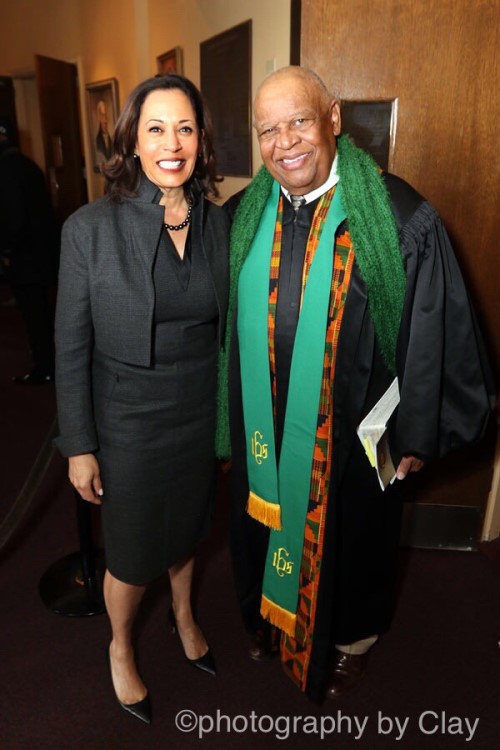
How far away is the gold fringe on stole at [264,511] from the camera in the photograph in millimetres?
1881

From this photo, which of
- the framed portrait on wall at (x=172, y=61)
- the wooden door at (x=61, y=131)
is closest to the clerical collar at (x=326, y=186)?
the framed portrait on wall at (x=172, y=61)

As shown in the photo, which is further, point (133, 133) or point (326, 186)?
point (326, 186)

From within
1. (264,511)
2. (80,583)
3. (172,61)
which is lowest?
(80,583)

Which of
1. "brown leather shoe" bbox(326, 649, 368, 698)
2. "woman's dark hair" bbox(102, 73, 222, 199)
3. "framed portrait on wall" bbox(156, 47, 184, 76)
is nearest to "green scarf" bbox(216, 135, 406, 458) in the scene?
"woman's dark hair" bbox(102, 73, 222, 199)

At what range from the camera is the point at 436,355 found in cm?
157

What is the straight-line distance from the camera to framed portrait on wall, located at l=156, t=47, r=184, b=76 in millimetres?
4688

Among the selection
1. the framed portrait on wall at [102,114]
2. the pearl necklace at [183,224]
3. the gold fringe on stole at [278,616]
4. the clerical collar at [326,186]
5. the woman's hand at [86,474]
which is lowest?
the gold fringe on stole at [278,616]


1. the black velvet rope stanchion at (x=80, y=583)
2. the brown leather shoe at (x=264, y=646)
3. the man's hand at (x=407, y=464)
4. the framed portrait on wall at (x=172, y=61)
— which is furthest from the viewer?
the framed portrait on wall at (x=172, y=61)

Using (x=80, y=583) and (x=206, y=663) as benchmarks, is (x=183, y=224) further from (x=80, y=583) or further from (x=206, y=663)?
(x=80, y=583)

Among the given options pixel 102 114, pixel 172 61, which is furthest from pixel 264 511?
pixel 102 114

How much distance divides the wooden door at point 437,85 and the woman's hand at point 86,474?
1455mm

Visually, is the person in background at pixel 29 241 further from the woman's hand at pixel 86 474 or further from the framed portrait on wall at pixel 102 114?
the woman's hand at pixel 86 474

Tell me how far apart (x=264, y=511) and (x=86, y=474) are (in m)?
0.56

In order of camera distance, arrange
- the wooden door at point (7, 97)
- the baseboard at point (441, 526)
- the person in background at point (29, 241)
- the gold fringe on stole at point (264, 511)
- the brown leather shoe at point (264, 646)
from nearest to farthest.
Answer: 1. the gold fringe on stole at point (264, 511)
2. the brown leather shoe at point (264, 646)
3. the baseboard at point (441, 526)
4. the person in background at point (29, 241)
5. the wooden door at point (7, 97)
